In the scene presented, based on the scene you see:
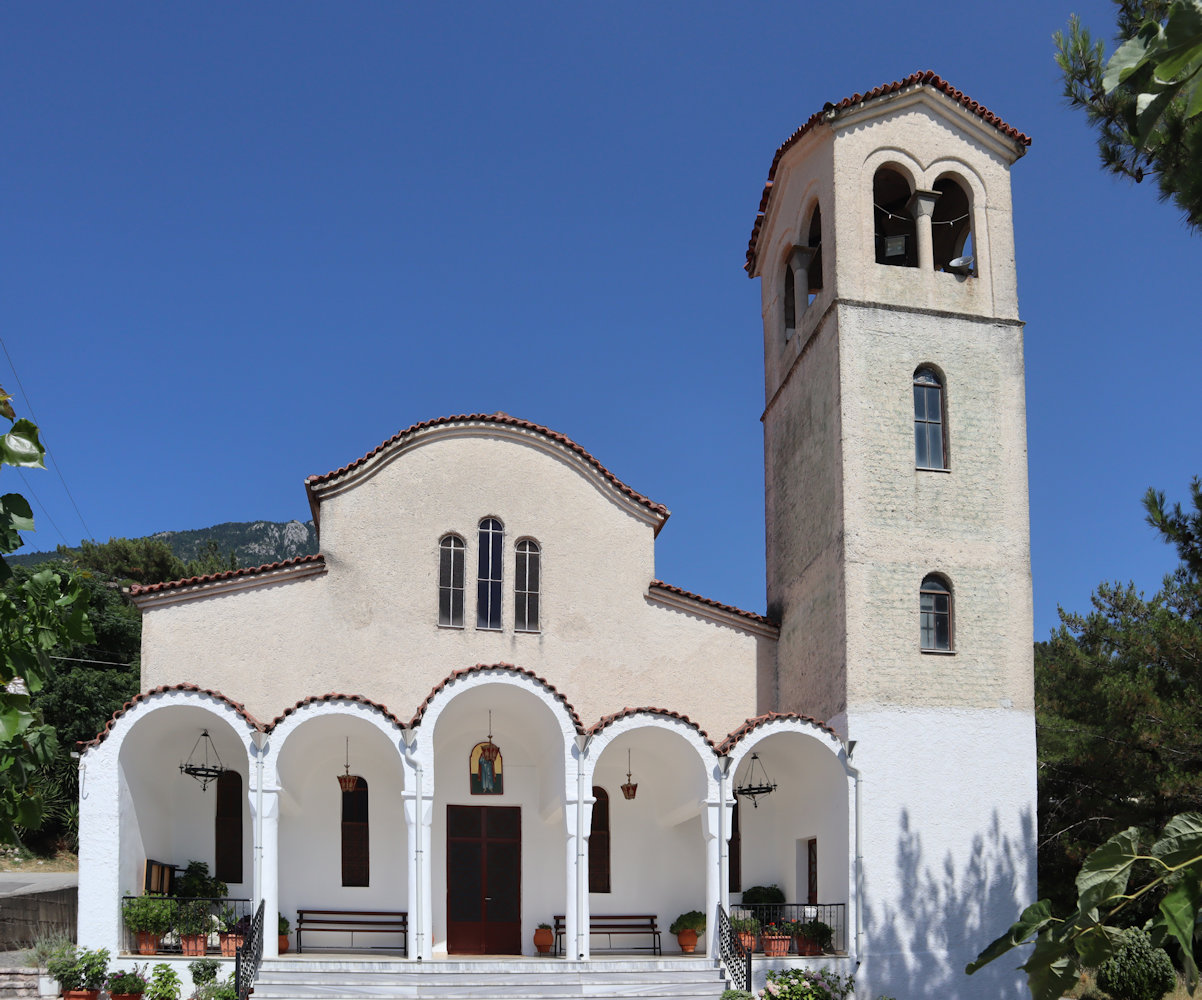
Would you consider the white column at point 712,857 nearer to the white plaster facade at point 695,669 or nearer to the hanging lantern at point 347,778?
the white plaster facade at point 695,669

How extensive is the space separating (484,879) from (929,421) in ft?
33.1

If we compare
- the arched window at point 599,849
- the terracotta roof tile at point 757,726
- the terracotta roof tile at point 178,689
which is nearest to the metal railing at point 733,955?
the terracotta roof tile at point 757,726

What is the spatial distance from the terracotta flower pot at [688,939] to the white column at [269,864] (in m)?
6.15

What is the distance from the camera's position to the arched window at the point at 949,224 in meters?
23.1

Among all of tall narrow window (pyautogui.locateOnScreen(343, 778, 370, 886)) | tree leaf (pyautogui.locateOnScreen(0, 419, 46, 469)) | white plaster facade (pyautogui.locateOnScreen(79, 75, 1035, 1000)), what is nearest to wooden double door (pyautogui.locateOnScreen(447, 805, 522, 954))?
white plaster facade (pyautogui.locateOnScreen(79, 75, 1035, 1000))

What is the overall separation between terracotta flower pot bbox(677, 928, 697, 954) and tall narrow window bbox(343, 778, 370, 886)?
4.93 metres

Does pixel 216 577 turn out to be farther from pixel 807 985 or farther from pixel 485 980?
pixel 807 985

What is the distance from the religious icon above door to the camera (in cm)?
2008

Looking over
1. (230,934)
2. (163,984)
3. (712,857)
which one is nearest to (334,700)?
(230,934)

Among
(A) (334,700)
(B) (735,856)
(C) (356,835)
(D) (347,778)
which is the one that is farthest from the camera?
(B) (735,856)

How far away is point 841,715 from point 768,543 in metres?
4.94

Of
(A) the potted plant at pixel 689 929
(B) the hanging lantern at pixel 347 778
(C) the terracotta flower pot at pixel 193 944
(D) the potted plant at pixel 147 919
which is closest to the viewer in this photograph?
(D) the potted plant at pixel 147 919

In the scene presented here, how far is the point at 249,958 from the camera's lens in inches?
674

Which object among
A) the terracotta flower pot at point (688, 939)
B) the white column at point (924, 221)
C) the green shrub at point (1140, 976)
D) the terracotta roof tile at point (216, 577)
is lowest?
the green shrub at point (1140, 976)
